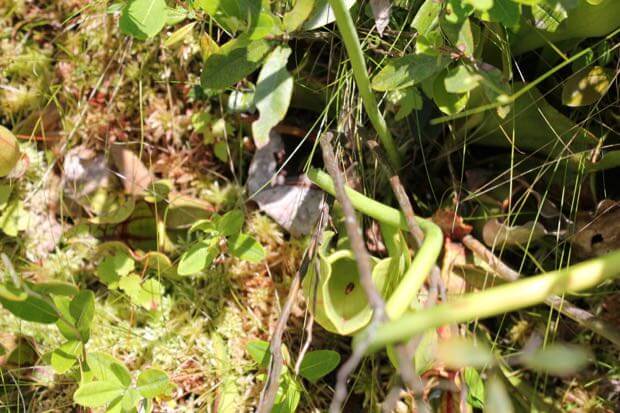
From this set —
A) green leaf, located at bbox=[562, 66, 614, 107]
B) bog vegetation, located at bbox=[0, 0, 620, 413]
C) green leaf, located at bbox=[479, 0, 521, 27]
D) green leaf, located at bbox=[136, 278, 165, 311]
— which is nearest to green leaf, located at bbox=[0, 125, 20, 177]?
bog vegetation, located at bbox=[0, 0, 620, 413]

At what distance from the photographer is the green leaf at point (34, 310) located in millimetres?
835

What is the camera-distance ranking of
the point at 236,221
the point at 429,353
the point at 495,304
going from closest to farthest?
the point at 495,304
the point at 429,353
the point at 236,221

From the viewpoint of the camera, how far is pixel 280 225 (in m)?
1.29

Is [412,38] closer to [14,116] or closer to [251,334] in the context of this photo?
[251,334]

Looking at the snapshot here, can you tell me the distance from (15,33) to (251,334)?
0.95 meters

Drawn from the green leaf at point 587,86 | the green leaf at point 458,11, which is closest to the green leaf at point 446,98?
the green leaf at point 458,11

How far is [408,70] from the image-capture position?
903 millimetres

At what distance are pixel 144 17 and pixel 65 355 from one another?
555mm

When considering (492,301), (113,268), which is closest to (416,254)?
(492,301)

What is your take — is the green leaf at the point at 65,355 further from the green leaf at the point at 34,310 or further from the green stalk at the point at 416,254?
the green stalk at the point at 416,254

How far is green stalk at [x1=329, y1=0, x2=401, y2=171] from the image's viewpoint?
2.68 feet

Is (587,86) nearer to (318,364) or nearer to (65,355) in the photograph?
(318,364)

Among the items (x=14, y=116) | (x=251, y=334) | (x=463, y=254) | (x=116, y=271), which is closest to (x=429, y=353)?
(x=463, y=254)

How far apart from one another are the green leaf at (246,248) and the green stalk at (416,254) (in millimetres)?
188
